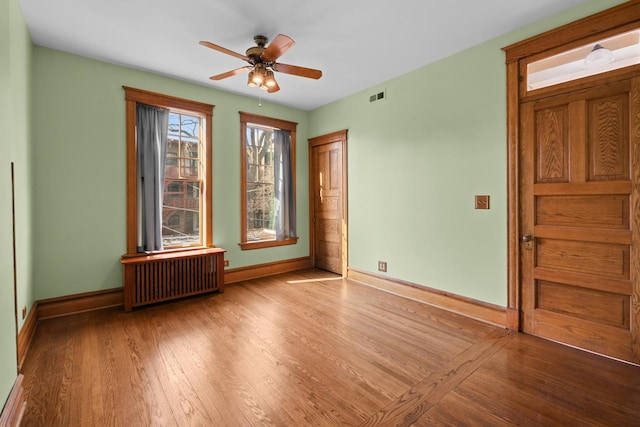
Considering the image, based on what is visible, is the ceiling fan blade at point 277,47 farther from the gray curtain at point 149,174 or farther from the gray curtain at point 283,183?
the gray curtain at point 283,183

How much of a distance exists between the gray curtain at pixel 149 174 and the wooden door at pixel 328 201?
2.49m

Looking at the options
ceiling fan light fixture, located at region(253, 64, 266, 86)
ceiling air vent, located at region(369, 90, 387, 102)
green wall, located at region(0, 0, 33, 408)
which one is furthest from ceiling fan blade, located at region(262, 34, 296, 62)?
ceiling air vent, located at region(369, 90, 387, 102)

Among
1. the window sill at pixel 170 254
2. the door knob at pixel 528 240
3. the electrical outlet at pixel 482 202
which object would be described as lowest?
the window sill at pixel 170 254

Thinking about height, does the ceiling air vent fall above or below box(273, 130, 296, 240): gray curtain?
above

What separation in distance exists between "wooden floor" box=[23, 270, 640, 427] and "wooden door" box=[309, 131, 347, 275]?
180cm

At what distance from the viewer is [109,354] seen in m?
2.43

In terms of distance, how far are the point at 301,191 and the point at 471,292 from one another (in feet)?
10.6

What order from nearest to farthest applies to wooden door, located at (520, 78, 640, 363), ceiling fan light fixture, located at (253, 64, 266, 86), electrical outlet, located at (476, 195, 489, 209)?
1. wooden door, located at (520, 78, 640, 363)
2. ceiling fan light fixture, located at (253, 64, 266, 86)
3. electrical outlet, located at (476, 195, 489, 209)

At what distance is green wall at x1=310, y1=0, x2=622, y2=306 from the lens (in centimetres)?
296

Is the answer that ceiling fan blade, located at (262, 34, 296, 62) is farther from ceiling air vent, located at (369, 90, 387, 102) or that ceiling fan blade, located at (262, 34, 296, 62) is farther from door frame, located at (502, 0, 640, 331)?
door frame, located at (502, 0, 640, 331)

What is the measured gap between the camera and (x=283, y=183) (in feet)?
16.8

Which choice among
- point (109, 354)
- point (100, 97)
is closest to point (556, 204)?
point (109, 354)

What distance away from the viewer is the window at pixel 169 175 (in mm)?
3668

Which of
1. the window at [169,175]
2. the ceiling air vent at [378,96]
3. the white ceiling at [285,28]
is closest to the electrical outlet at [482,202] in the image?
the white ceiling at [285,28]
